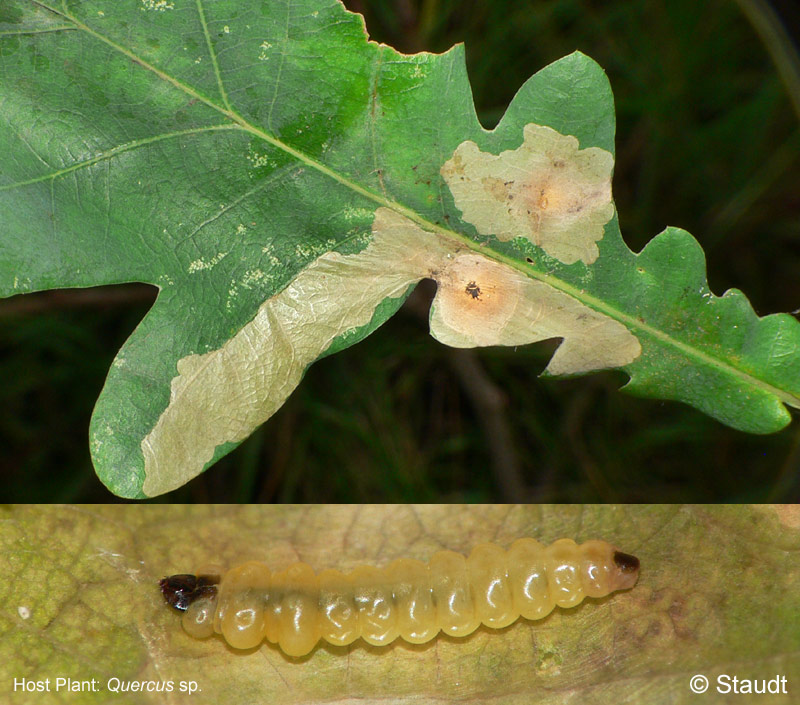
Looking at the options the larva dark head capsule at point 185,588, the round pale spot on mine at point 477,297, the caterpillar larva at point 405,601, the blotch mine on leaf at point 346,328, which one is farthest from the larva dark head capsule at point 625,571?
the larva dark head capsule at point 185,588

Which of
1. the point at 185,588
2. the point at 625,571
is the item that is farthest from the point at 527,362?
the point at 185,588

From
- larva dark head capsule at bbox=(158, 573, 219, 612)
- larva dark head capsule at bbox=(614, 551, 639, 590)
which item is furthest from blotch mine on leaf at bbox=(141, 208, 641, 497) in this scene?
larva dark head capsule at bbox=(614, 551, 639, 590)

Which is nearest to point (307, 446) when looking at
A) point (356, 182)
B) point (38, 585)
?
point (38, 585)

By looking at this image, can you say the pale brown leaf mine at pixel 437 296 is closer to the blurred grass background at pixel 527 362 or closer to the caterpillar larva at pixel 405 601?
the caterpillar larva at pixel 405 601

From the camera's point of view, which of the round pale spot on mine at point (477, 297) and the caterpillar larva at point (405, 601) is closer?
the round pale spot on mine at point (477, 297)

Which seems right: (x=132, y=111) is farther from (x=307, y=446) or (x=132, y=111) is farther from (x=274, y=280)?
(x=307, y=446)

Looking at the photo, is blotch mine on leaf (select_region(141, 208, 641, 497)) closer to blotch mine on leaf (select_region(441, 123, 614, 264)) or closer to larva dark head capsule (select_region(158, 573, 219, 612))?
blotch mine on leaf (select_region(441, 123, 614, 264))
